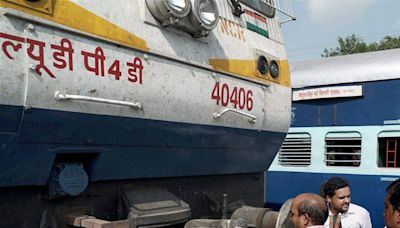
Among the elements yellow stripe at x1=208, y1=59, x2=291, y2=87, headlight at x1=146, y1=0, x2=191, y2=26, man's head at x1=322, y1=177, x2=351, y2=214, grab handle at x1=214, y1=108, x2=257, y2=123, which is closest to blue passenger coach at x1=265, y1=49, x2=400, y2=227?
man's head at x1=322, y1=177, x2=351, y2=214

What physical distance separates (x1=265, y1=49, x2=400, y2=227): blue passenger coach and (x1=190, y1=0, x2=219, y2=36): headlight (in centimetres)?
415

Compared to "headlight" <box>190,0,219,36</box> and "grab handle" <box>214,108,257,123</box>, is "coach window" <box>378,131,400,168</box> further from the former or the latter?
"headlight" <box>190,0,219,36</box>

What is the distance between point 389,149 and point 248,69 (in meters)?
3.80

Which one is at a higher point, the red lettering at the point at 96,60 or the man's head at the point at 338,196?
the red lettering at the point at 96,60

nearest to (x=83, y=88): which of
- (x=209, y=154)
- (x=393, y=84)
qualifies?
(x=209, y=154)

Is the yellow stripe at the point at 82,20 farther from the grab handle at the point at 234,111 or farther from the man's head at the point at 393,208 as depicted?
the man's head at the point at 393,208

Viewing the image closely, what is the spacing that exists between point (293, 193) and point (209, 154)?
14.7 feet

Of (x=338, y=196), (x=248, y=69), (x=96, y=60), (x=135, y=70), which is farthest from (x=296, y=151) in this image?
(x=96, y=60)

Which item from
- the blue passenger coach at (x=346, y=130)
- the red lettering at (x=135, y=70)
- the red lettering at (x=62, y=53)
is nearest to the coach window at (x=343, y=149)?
the blue passenger coach at (x=346, y=130)

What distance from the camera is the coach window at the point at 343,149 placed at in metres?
6.46

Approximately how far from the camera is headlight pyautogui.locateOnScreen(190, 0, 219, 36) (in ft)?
8.44

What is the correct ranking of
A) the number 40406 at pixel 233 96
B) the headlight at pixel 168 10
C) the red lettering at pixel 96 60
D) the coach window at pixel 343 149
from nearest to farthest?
the red lettering at pixel 96 60
the headlight at pixel 168 10
the number 40406 at pixel 233 96
the coach window at pixel 343 149

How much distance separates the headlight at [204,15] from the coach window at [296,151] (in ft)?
15.0

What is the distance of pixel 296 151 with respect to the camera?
7152 mm
